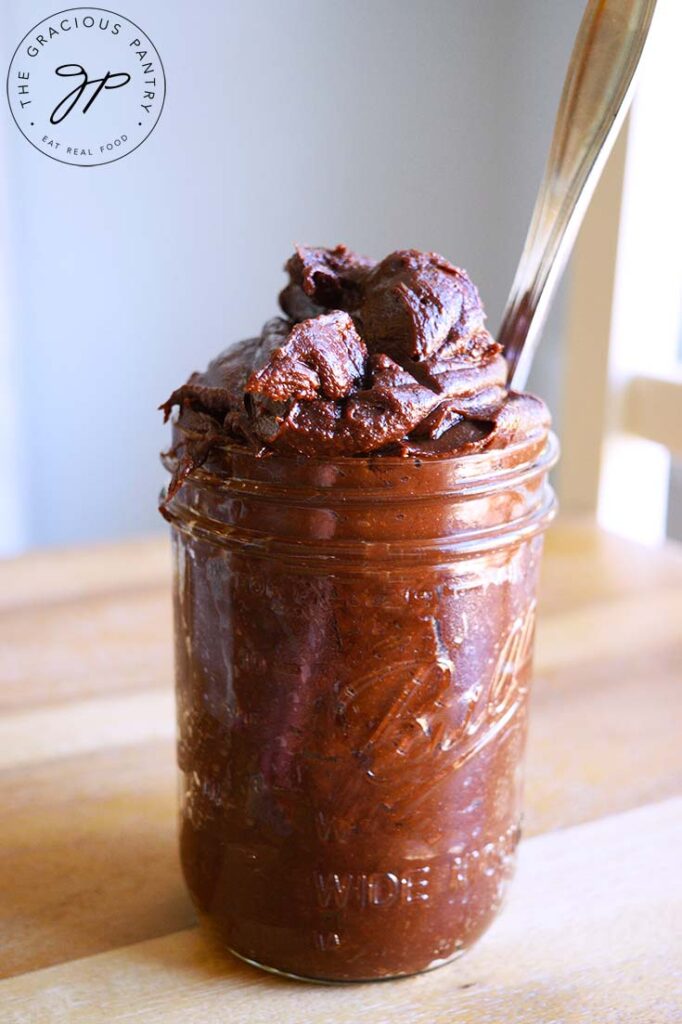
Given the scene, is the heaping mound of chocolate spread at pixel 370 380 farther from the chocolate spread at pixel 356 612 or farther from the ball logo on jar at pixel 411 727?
the ball logo on jar at pixel 411 727

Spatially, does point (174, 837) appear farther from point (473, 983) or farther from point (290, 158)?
point (290, 158)

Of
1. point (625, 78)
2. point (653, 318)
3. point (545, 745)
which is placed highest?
point (625, 78)

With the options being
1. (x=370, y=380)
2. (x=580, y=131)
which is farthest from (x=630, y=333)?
(x=370, y=380)

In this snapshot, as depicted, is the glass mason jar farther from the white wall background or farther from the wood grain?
the white wall background

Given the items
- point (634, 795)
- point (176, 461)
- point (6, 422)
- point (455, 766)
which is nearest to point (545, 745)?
point (634, 795)

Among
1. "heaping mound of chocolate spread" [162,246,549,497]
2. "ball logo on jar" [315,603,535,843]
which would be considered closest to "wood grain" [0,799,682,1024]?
"ball logo on jar" [315,603,535,843]

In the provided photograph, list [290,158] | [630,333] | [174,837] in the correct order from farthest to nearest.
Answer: [630,333] < [174,837] < [290,158]

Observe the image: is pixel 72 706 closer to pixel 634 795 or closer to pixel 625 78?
pixel 634 795
